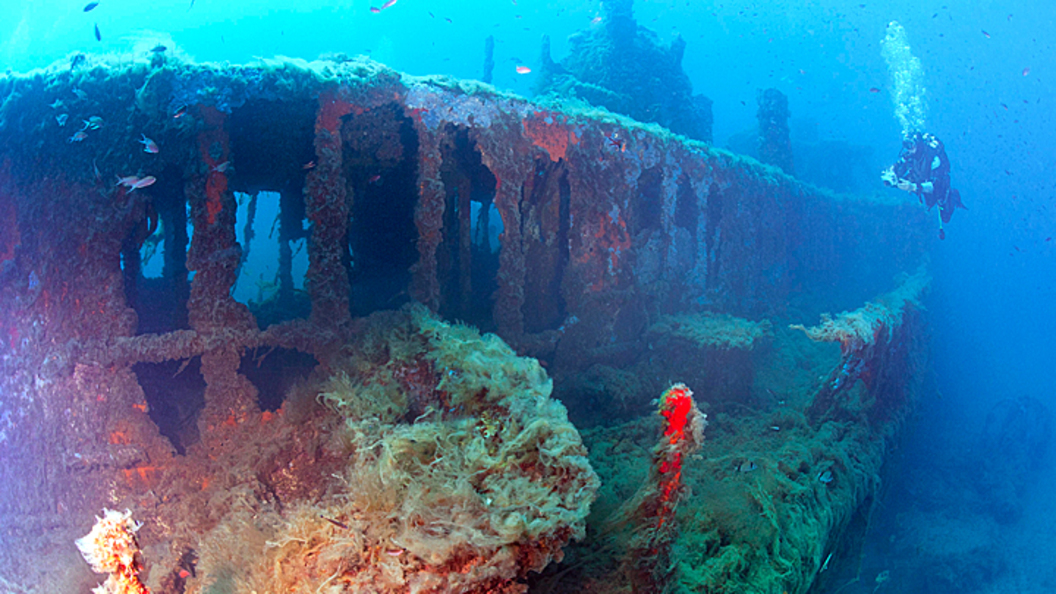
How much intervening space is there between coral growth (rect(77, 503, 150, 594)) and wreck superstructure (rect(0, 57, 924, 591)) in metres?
1.55

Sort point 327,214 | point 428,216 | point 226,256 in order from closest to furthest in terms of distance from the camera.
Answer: point 226,256, point 327,214, point 428,216

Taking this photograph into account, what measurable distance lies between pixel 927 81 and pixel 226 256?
Result: 436ft

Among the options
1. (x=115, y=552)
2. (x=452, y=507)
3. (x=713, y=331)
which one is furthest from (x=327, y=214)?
(x=713, y=331)

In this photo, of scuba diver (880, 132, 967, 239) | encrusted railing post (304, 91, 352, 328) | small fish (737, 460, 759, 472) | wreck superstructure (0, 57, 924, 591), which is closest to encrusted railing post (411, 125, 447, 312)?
wreck superstructure (0, 57, 924, 591)

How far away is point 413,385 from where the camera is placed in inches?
150

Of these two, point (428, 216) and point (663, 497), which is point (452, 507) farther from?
point (428, 216)

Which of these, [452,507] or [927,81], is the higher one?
[927,81]

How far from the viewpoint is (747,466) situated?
417cm

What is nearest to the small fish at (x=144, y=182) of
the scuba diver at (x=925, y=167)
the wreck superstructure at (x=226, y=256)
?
the wreck superstructure at (x=226, y=256)

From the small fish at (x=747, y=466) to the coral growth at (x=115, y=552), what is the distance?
156 inches

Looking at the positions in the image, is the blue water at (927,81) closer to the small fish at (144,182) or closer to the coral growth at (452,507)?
the coral growth at (452,507)

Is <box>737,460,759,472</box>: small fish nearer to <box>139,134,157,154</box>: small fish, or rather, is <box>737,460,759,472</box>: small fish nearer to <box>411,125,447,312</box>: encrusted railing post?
<box>411,125,447,312</box>: encrusted railing post

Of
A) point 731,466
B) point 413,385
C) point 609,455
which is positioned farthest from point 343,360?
point 731,466

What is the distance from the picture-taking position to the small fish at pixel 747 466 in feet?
13.6
